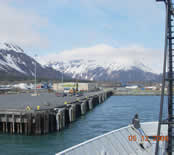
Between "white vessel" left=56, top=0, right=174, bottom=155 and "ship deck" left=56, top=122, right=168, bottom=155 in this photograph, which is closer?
"white vessel" left=56, top=0, right=174, bottom=155

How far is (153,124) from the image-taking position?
25094 millimetres

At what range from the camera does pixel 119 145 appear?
18.3 metres

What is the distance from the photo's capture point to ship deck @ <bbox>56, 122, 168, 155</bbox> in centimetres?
1532

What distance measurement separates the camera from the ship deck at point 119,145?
1532 centimetres

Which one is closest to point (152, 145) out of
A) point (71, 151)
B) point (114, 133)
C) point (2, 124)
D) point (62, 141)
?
point (114, 133)

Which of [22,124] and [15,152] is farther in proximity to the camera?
[22,124]

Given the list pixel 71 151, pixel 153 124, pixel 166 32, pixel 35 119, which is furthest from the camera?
pixel 35 119

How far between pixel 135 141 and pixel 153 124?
5.31 meters

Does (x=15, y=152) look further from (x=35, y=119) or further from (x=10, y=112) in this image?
(x=10, y=112)

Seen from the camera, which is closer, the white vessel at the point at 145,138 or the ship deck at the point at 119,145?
the white vessel at the point at 145,138

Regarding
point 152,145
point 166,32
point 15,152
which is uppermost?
point 166,32

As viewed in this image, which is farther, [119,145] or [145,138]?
[145,138]

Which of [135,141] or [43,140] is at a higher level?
[135,141]

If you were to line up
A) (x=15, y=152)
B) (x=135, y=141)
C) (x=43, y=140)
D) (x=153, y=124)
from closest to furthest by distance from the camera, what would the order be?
(x=135, y=141) < (x=153, y=124) < (x=15, y=152) < (x=43, y=140)
